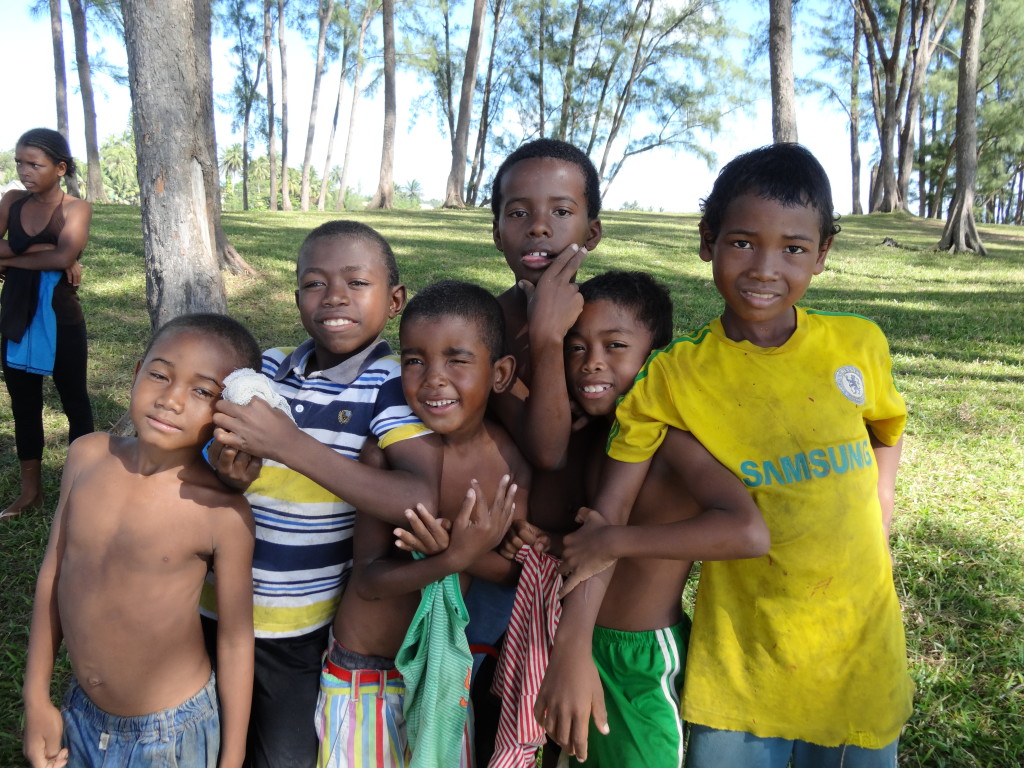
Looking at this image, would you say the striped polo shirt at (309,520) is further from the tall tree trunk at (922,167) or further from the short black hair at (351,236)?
the tall tree trunk at (922,167)

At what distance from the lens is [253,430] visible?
1.48 meters

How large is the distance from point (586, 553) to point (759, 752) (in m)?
0.68

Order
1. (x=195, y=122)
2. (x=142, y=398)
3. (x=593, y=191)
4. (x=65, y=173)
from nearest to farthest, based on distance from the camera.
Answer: (x=142, y=398) → (x=593, y=191) → (x=195, y=122) → (x=65, y=173)

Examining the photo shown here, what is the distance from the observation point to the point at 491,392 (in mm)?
1921

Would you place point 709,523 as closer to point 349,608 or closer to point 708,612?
point 708,612

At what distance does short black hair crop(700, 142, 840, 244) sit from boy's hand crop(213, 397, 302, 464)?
1.14 meters

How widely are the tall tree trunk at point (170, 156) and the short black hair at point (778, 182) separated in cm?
317

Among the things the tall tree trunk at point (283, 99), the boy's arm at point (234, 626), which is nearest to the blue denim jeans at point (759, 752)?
the boy's arm at point (234, 626)

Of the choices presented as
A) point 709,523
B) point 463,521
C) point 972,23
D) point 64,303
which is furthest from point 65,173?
point 972,23

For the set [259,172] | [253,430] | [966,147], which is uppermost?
[259,172]

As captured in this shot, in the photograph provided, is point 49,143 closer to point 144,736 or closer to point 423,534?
point 144,736

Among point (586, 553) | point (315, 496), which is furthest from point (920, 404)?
point (315, 496)

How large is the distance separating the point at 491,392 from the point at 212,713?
1063 mm

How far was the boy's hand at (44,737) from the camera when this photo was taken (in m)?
1.66
